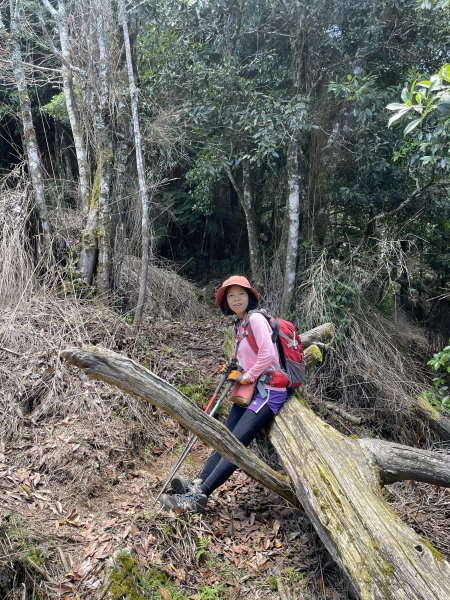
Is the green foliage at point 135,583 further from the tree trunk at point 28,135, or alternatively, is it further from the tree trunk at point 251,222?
the tree trunk at point 251,222

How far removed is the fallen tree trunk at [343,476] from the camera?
2814 mm

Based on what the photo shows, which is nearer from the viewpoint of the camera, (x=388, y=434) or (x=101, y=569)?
(x=101, y=569)

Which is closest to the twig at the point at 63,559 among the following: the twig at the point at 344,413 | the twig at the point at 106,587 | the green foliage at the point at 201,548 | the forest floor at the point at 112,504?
the forest floor at the point at 112,504

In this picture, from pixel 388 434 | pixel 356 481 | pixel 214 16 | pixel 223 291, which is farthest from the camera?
pixel 214 16

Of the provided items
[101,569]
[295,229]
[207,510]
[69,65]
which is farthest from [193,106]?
[101,569]

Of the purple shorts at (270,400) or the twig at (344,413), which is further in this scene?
the twig at (344,413)

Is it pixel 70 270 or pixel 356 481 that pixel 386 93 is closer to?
pixel 70 270

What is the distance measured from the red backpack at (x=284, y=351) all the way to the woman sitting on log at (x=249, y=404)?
0.19ft

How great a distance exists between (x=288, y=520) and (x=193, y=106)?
6.31 m

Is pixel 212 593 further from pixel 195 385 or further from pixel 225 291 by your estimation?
pixel 195 385

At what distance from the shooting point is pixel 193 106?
7.88m

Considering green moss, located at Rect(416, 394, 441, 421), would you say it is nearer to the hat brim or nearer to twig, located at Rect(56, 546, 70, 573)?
the hat brim

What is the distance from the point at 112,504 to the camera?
13.5 ft

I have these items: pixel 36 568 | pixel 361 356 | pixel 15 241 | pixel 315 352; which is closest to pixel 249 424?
pixel 315 352
